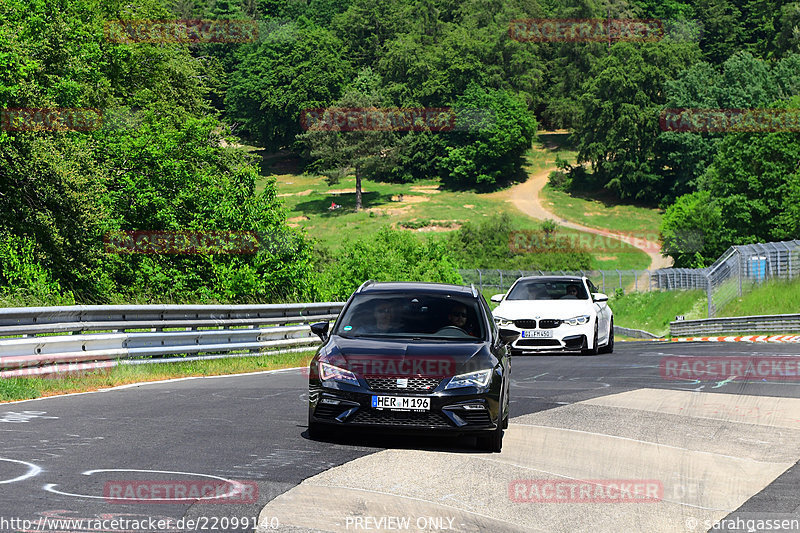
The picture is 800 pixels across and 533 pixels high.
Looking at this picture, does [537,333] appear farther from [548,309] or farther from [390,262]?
[390,262]

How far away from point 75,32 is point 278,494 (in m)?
30.3

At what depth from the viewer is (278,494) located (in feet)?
22.5

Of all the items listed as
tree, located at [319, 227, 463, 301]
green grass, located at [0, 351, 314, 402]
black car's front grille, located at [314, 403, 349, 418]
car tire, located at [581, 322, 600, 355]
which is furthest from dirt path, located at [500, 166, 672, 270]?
black car's front grille, located at [314, 403, 349, 418]

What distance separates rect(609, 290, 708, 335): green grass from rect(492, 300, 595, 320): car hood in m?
29.9

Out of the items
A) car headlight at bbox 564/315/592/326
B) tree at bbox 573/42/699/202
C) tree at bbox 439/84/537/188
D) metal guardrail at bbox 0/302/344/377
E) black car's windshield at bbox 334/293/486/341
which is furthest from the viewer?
tree at bbox 439/84/537/188

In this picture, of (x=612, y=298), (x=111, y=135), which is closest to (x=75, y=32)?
(x=111, y=135)

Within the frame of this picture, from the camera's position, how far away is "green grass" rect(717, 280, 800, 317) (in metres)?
41.2

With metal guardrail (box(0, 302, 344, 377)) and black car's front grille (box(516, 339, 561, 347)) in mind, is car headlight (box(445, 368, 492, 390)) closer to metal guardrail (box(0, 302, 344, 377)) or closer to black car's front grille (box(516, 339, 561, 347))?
metal guardrail (box(0, 302, 344, 377))

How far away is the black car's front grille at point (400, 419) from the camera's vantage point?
886 centimetres

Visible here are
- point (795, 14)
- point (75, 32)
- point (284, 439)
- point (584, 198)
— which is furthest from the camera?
point (795, 14)

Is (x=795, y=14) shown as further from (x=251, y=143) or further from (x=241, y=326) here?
(x=241, y=326)

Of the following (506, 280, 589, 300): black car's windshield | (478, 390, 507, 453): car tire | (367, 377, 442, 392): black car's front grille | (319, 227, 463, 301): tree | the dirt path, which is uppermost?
(367, 377, 442, 392): black car's front grille

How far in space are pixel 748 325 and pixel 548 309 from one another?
17.8 meters

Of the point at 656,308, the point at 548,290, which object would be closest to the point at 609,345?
the point at 548,290
